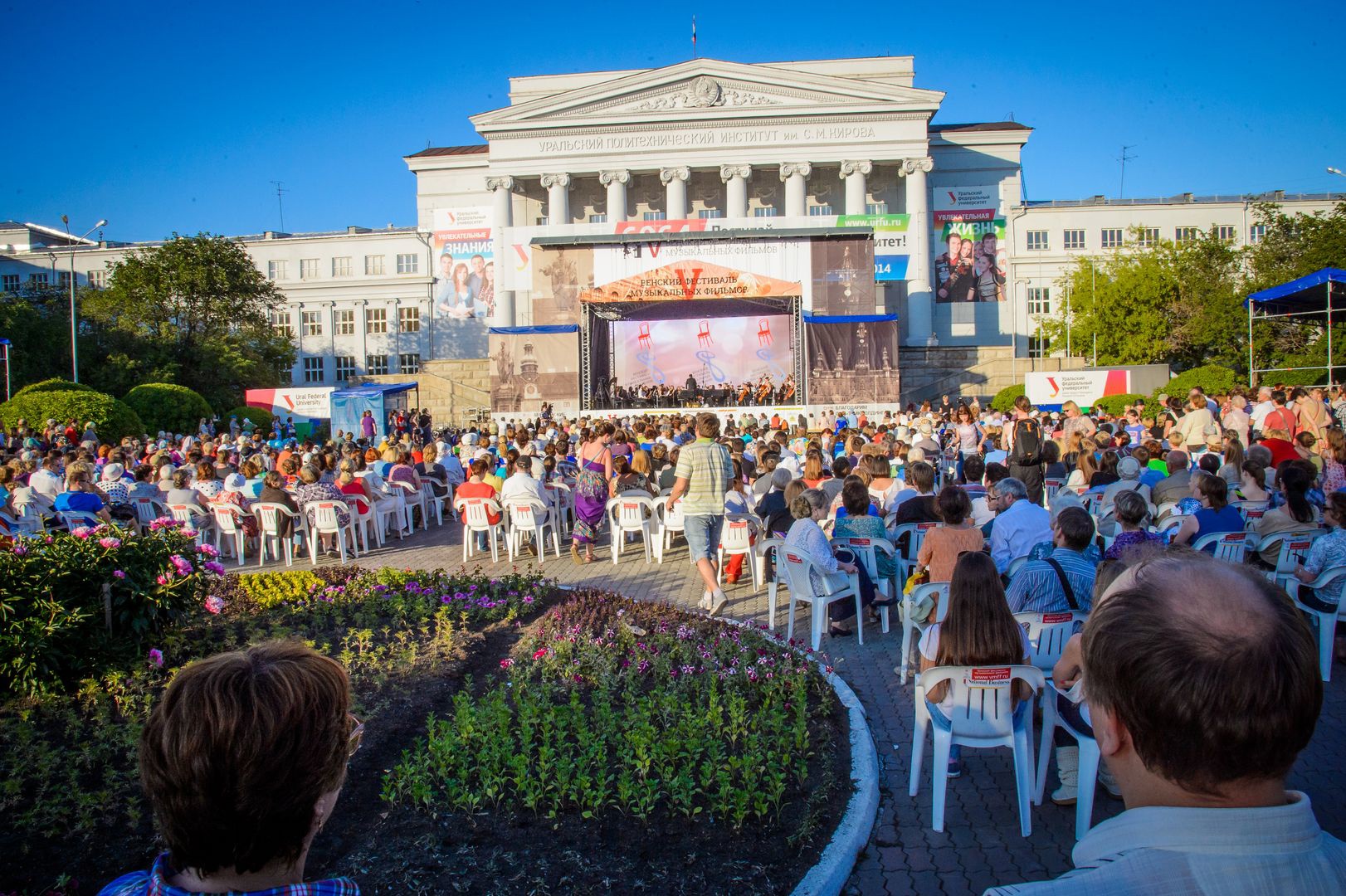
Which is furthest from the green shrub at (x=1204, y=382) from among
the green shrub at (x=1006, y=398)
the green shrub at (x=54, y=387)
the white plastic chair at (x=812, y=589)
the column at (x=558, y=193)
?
the column at (x=558, y=193)

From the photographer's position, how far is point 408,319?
186 feet

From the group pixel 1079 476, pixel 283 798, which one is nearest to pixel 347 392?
pixel 1079 476

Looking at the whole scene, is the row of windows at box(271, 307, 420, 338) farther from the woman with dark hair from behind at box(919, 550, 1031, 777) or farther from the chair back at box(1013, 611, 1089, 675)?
the woman with dark hair from behind at box(919, 550, 1031, 777)

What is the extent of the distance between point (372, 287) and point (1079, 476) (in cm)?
5388

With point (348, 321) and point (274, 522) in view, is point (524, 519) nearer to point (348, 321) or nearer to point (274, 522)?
point (274, 522)

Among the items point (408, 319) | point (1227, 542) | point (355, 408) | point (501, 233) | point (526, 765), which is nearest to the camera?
point (526, 765)

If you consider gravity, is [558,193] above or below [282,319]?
above

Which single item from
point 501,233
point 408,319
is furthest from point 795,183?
point 408,319

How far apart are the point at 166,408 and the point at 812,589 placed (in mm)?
27559

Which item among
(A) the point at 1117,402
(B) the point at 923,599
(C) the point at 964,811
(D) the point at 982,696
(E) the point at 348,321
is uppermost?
(E) the point at 348,321

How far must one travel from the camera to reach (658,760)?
459cm

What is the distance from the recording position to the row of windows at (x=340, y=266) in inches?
2272

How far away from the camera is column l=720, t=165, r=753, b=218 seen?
46.4 m

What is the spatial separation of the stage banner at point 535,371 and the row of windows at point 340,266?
2647 centimetres
